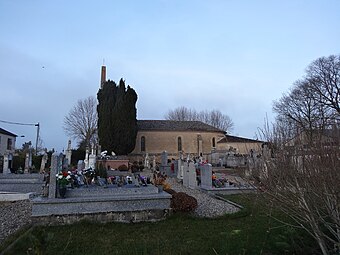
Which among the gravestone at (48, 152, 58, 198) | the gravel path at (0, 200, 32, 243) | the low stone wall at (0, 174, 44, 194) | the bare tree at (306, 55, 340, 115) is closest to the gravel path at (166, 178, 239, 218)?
the gravestone at (48, 152, 58, 198)

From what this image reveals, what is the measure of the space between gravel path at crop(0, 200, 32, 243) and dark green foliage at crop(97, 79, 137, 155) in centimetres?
2561

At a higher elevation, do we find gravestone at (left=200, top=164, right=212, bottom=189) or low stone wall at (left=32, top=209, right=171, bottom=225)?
gravestone at (left=200, top=164, right=212, bottom=189)

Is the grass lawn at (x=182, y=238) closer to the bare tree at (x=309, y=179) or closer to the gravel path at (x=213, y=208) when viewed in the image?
the gravel path at (x=213, y=208)

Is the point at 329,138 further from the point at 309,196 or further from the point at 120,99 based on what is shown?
the point at 120,99

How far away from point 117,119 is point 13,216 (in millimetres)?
28710

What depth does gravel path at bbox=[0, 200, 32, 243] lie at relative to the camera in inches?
274

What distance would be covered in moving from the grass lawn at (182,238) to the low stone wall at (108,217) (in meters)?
0.26

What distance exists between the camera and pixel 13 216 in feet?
27.5

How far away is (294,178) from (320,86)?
3371 cm

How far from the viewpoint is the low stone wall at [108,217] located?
7.33 meters

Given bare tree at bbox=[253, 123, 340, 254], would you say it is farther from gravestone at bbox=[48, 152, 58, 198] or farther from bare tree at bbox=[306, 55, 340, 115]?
bare tree at bbox=[306, 55, 340, 115]

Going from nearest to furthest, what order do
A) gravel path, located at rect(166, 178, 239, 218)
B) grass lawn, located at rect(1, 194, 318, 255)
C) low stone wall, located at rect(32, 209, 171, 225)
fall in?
grass lawn, located at rect(1, 194, 318, 255) → low stone wall, located at rect(32, 209, 171, 225) → gravel path, located at rect(166, 178, 239, 218)

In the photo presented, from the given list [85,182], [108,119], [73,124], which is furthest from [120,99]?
[85,182]

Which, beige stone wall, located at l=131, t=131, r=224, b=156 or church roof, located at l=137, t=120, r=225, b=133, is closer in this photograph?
beige stone wall, located at l=131, t=131, r=224, b=156
